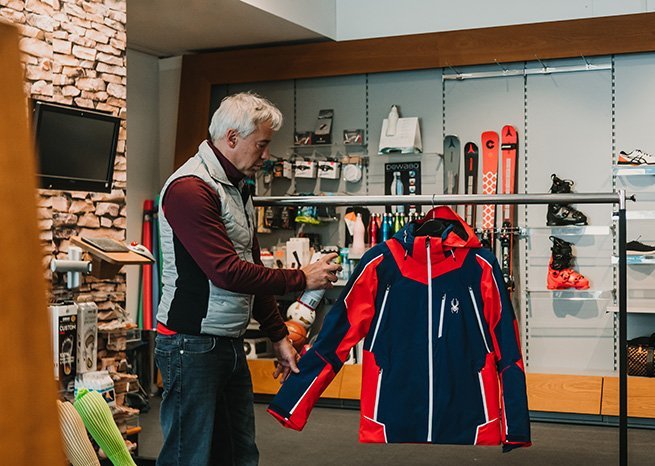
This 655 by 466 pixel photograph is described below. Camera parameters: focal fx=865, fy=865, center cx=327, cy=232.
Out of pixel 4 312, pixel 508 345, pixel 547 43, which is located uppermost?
pixel 547 43

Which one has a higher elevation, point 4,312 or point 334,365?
point 4,312

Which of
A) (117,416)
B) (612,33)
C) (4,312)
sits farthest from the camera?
(612,33)

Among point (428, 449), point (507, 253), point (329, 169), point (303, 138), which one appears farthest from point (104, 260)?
point (507, 253)

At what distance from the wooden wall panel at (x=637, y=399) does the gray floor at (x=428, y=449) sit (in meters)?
0.12

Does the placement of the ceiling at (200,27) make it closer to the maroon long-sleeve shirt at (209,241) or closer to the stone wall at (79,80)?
the stone wall at (79,80)

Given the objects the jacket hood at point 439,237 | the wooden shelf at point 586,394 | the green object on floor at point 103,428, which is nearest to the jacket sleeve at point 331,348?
the jacket hood at point 439,237

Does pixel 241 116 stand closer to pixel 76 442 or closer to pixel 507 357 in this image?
pixel 507 357

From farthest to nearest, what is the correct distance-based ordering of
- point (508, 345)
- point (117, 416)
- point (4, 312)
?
point (117, 416), point (508, 345), point (4, 312)

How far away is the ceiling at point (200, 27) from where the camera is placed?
6.32 meters

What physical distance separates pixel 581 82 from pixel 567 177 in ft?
2.39

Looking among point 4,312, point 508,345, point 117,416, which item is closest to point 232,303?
point 508,345

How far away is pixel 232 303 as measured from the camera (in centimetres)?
256

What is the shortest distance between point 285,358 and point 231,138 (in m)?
0.81

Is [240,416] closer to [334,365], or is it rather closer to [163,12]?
[334,365]
